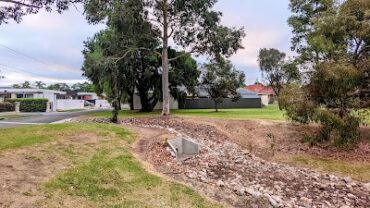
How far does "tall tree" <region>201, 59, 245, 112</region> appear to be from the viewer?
114ft

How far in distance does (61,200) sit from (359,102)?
40.6 feet

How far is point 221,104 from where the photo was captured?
151ft

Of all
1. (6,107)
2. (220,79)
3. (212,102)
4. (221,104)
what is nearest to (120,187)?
(220,79)

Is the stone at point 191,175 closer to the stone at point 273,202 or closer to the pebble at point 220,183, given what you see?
the pebble at point 220,183

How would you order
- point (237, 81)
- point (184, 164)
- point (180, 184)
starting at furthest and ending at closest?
point (237, 81), point (184, 164), point (180, 184)

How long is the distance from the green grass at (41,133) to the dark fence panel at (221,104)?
3129 centimetres

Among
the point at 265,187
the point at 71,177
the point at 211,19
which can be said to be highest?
the point at 211,19

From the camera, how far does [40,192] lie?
21.3 ft

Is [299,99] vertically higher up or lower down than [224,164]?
higher up

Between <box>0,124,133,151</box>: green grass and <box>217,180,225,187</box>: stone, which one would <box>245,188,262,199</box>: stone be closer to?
<box>217,180,225,187</box>: stone

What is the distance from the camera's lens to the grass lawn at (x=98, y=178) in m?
6.80

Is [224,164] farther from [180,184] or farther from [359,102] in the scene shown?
[359,102]

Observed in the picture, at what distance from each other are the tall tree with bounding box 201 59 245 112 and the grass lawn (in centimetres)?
2389

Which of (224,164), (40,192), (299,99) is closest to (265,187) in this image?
(224,164)
